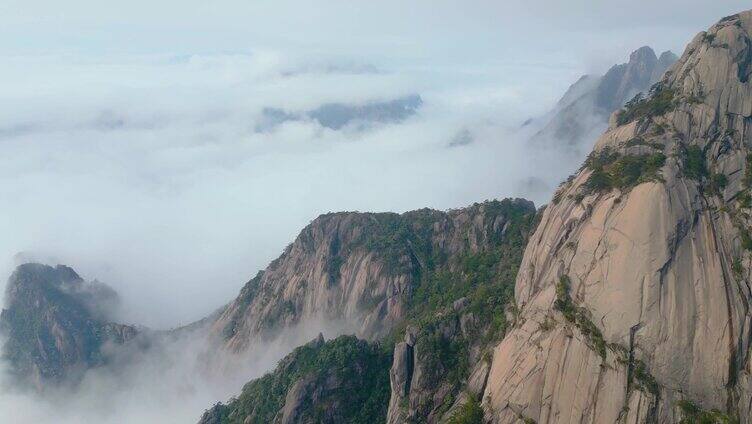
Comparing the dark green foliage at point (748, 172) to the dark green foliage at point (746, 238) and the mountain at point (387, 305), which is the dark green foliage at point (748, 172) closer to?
the dark green foliage at point (746, 238)

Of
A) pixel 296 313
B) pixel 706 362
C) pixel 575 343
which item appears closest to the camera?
pixel 706 362

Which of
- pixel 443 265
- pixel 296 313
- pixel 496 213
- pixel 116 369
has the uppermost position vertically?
pixel 496 213

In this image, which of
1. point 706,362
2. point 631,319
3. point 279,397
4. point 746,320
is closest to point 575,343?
point 631,319

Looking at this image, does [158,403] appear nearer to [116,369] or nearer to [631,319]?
[116,369]

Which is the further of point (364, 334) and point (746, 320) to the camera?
point (364, 334)

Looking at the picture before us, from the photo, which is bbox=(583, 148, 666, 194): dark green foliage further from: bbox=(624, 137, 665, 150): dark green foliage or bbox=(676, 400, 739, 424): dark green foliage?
bbox=(676, 400, 739, 424): dark green foliage

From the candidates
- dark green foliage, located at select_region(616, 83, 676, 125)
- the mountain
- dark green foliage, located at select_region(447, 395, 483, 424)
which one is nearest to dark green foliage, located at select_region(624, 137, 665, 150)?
dark green foliage, located at select_region(616, 83, 676, 125)
